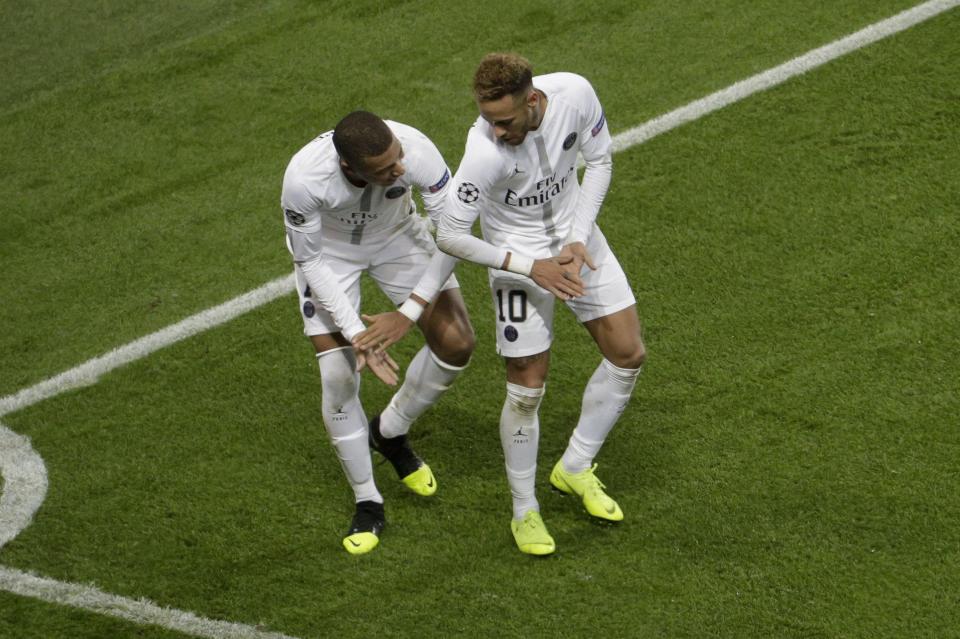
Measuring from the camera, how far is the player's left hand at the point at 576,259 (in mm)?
5547

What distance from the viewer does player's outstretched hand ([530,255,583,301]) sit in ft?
18.1

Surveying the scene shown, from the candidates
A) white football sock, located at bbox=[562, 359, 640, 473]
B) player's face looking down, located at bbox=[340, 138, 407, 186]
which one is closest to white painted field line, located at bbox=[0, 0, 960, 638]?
white football sock, located at bbox=[562, 359, 640, 473]

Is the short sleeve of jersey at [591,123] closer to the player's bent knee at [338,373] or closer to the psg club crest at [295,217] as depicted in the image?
the psg club crest at [295,217]

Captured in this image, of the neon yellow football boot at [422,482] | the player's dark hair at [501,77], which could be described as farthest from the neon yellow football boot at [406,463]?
the player's dark hair at [501,77]

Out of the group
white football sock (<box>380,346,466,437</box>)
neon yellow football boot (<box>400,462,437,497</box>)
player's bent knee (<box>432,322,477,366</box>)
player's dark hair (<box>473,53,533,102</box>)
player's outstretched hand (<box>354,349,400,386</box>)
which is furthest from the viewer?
neon yellow football boot (<box>400,462,437,497</box>)

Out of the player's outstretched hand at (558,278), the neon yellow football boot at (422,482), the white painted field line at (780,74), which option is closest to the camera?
the player's outstretched hand at (558,278)

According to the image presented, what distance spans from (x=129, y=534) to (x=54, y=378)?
1486mm

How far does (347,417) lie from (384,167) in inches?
49.5

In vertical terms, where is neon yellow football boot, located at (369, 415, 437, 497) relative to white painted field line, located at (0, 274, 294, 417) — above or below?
below

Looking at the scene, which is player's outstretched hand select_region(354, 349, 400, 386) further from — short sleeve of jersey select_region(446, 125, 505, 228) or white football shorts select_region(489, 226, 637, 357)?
short sleeve of jersey select_region(446, 125, 505, 228)

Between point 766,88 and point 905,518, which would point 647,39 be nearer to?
point 766,88

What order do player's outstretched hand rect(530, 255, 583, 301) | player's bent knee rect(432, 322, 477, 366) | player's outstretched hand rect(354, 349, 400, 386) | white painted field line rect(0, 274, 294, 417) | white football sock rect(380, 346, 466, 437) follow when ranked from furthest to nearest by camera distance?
white painted field line rect(0, 274, 294, 417) < white football sock rect(380, 346, 466, 437) < player's bent knee rect(432, 322, 477, 366) < player's outstretched hand rect(354, 349, 400, 386) < player's outstretched hand rect(530, 255, 583, 301)

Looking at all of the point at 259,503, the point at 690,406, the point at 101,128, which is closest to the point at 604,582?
the point at 690,406

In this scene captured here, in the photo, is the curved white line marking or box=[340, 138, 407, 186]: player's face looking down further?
the curved white line marking
